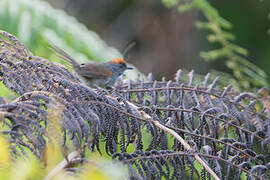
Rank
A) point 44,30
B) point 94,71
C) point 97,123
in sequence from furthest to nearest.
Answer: point 44,30
point 94,71
point 97,123

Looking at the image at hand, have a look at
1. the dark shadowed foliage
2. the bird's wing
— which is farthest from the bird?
the dark shadowed foliage

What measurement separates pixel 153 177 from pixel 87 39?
2.66 m

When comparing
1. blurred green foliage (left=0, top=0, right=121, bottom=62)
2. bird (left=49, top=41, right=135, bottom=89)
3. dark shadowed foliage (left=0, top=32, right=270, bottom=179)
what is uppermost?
blurred green foliage (left=0, top=0, right=121, bottom=62)

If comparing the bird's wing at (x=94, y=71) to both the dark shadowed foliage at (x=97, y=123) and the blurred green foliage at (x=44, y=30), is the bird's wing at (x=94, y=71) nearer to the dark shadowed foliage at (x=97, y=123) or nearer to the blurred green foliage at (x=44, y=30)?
the blurred green foliage at (x=44, y=30)

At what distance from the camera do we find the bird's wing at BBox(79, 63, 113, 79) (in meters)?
3.11

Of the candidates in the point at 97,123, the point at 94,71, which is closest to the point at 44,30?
the point at 94,71

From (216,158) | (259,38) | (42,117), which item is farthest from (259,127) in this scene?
(259,38)

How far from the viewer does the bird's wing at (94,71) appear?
3105 millimetres

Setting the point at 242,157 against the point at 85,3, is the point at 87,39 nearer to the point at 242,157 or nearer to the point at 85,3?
the point at 242,157

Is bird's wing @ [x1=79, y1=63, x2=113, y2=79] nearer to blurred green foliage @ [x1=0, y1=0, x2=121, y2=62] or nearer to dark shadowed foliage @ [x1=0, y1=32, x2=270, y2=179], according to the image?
blurred green foliage @ [x1=0, y1=0, x2=121, y2=62]

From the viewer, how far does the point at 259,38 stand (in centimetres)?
938

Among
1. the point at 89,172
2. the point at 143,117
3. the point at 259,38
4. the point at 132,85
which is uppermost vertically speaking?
the point at 259,38

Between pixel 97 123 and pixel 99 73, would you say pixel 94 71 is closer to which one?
pixel 99 73

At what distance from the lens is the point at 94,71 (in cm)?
316
